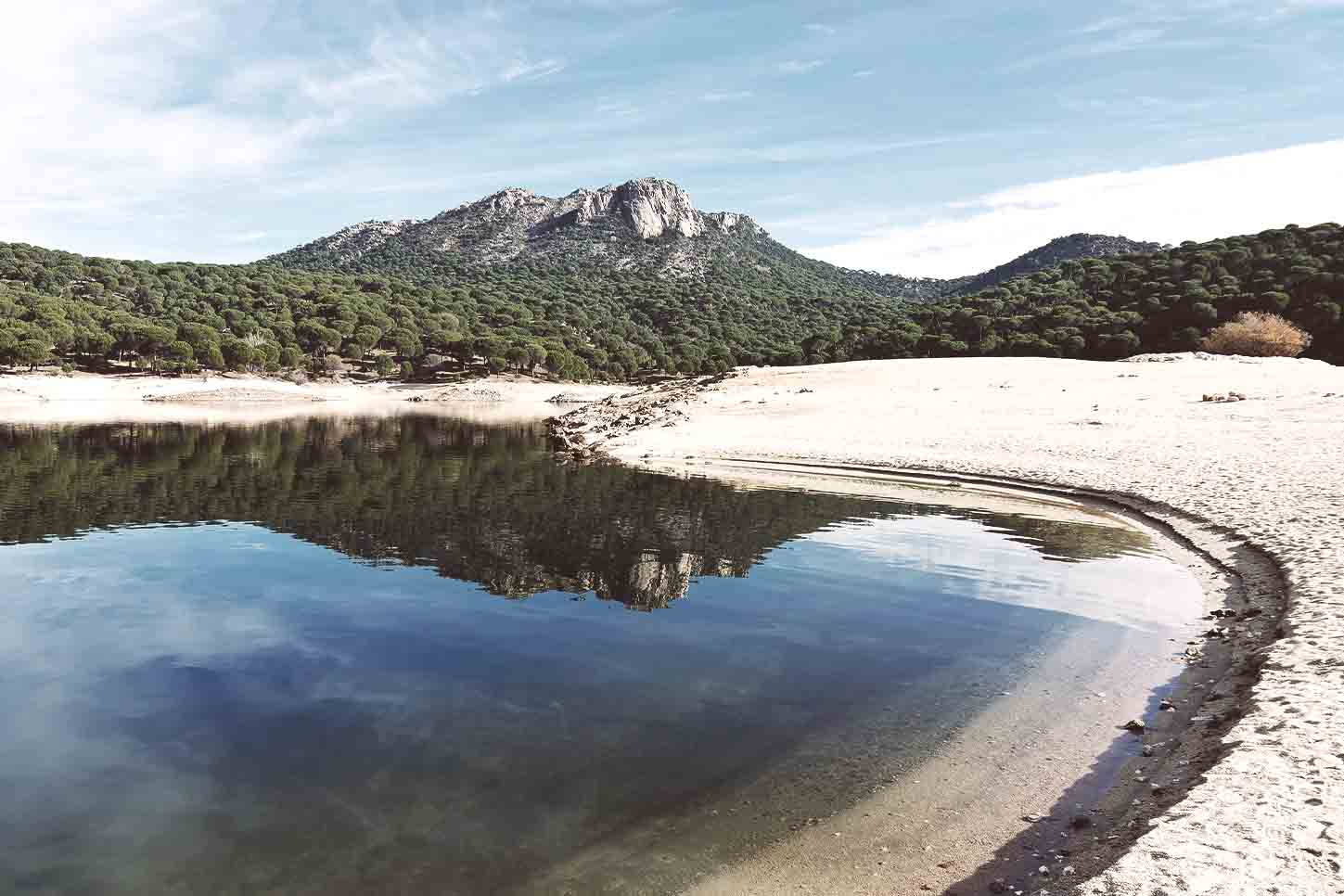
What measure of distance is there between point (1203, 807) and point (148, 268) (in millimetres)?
182278

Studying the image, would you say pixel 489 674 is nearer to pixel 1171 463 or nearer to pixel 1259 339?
pixel 1171 463

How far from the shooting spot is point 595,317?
181 m

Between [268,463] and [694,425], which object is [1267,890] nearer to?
[268,463]

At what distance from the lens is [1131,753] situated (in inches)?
385

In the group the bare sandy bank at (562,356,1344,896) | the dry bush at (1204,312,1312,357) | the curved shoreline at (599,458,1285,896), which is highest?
the dry bush at (1204,312,1312,357)

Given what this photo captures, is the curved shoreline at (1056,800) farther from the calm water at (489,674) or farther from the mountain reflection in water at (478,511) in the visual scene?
the mountain reflection in water at (478,511)

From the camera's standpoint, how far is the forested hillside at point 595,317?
288 ft

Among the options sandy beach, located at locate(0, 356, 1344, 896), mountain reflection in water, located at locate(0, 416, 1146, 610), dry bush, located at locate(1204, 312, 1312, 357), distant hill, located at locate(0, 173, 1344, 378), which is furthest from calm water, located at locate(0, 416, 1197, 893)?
distant hill, located at locate(0, 173, 1344, 378)

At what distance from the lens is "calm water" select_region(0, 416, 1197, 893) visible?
26.5ft

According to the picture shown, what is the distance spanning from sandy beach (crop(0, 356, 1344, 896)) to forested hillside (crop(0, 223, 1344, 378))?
3239 cm

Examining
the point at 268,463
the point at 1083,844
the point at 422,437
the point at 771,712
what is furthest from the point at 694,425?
the point at 1083,844

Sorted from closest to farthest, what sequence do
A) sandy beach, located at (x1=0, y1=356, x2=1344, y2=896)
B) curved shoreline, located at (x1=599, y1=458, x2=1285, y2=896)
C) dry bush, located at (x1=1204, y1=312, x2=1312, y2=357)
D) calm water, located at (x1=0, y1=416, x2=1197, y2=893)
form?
1. sandy beach, located at (x1=0, y1=356, x2=1344, y2=896)
2. curved shoreline, located at (x1=599, y1=458, x2=1285, y2=896)
3. calm water, located at (x1=0, y1=416, x2=1197, y2=893)
4. dry bush, located at (x1=1204, y1=312, x2=1312, y2=357)

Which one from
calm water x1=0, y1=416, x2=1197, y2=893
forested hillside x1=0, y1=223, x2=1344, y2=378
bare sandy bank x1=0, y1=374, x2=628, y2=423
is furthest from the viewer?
forested hillside x1=0, y1=223, x2=1344, y2=378

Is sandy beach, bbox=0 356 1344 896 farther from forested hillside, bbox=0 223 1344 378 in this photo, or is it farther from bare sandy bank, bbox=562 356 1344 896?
forested hillside, bbox=0 223 1344 378
